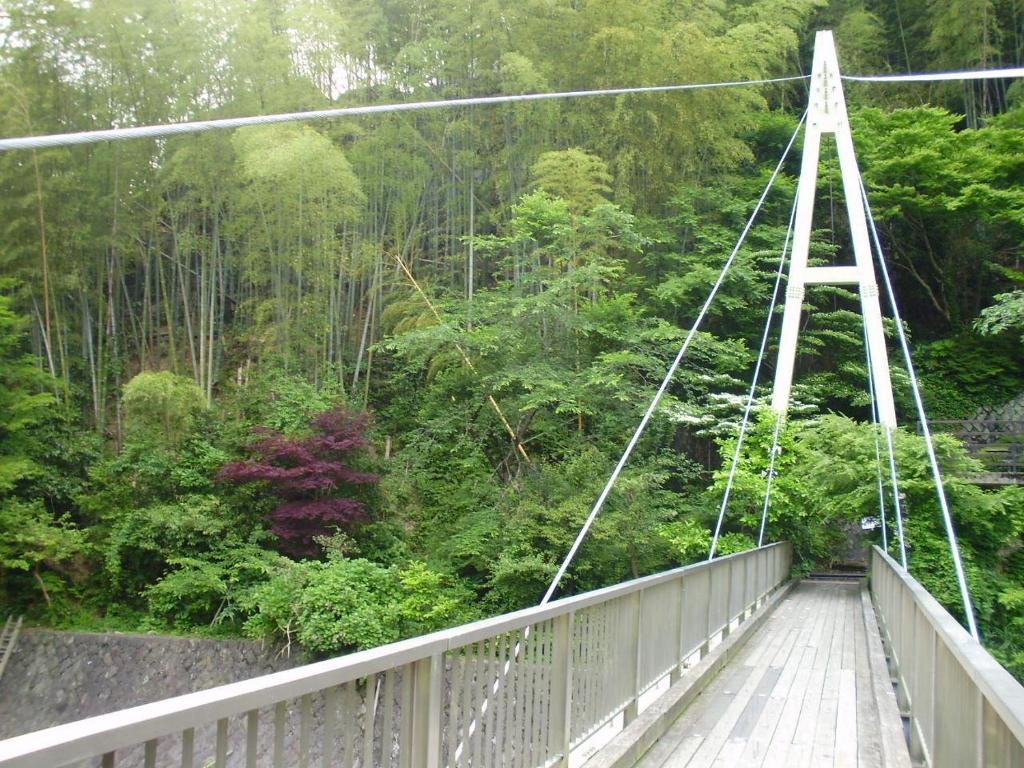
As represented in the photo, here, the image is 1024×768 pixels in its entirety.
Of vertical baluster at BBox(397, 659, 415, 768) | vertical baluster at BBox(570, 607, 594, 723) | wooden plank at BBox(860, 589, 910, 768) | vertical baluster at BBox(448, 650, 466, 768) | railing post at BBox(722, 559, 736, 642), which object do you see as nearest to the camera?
vertical baluster at BBox(397, 659, 415, 768)

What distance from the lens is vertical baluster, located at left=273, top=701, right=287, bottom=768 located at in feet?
4.88

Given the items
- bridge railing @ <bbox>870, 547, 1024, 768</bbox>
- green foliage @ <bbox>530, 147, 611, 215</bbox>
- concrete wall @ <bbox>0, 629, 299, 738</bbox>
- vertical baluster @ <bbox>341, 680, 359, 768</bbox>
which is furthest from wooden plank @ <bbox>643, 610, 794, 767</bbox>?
green foliage @ <bbox>530, 147, 611, 215</bbox>

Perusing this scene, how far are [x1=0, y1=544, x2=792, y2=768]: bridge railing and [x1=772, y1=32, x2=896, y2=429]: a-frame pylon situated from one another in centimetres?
924

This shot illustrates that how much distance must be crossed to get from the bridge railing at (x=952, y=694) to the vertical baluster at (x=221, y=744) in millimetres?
1227

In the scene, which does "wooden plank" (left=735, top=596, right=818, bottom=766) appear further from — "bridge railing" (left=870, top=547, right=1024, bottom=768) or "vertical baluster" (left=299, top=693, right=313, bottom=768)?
"vertical baluster" (left=299, top=693, right=313, bottom=768)

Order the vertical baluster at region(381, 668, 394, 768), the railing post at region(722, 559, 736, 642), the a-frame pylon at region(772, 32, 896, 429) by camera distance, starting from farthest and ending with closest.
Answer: the a-frame pylon at region(772, 32, 896, 429)
the railing post at region(722, 559, 736, 642)
the vertical baluster at region(381, 668, 394, 768)

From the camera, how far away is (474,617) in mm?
11289

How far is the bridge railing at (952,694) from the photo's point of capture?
5.48 ft

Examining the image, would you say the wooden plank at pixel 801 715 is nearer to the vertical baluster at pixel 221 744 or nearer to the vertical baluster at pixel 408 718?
the vertical baluster at pixel 408 718

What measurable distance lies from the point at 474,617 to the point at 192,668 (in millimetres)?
3541

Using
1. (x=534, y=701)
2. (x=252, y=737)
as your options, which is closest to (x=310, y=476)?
(x=534, y=701)

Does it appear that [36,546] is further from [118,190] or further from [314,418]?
[118,190]

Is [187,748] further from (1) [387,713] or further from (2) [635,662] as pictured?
(2) [635,662]

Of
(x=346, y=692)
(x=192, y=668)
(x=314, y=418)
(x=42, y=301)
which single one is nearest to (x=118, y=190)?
(x=42, y=301)
